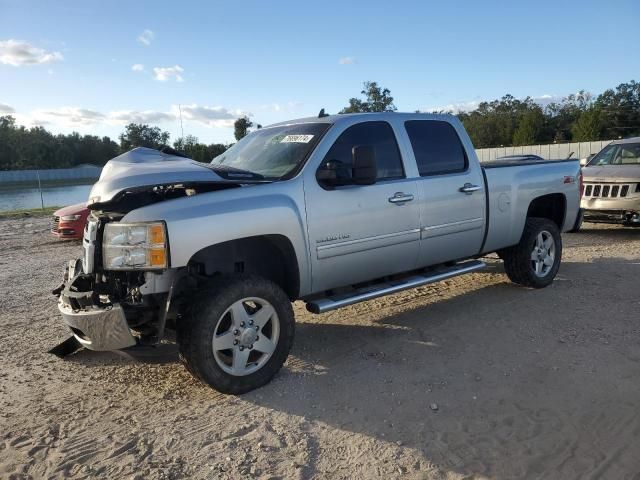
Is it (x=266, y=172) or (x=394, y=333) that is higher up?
(x=266, y=172)

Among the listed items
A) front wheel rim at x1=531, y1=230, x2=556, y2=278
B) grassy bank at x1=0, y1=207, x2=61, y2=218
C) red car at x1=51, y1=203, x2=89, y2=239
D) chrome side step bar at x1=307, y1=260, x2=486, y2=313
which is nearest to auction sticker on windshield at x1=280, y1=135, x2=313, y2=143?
chrome side step bar at x1=307, y1=260, x2=486, y2=313

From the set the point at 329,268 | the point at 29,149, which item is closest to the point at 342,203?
the point at 329,268

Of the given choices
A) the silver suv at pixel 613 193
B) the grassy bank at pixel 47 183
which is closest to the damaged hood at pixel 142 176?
the silver suv at pixel 613 193

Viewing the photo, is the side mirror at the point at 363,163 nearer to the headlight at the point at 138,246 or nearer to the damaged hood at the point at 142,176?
the damaged hood at the point at 142,176

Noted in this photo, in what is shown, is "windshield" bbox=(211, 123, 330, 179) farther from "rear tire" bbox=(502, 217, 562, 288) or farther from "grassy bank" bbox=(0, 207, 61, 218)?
"grassy bank" bbox=(0, 207, 61, 218)

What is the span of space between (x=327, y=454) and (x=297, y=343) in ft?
6.00

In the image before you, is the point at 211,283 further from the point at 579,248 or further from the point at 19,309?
the point at 579,248

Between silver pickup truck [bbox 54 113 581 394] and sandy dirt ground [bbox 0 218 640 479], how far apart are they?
0.41 meters

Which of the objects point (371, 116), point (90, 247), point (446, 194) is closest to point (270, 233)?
point (90, 247)

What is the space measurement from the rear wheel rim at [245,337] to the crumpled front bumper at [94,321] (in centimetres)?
60

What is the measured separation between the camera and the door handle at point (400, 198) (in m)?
4.70

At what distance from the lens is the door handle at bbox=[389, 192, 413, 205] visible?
4699mm

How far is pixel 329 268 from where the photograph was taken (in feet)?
14.3

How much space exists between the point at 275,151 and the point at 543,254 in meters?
3.63
